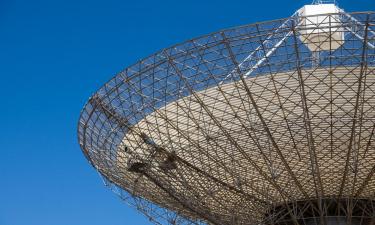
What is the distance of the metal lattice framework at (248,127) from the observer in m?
26.5

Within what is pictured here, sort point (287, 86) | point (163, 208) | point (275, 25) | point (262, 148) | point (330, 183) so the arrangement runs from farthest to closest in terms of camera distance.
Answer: point (163, 208) < point (330, 183) < point (262, 148) < point (287, 86) < point (275, 25)

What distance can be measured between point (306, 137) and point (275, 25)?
21.2 feet

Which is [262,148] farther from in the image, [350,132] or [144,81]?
[144,81]

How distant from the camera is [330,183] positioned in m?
33.8

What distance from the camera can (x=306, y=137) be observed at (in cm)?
2967

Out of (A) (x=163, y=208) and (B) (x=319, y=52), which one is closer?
(B) (x=319, y=52)

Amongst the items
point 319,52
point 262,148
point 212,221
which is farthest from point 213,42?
point 212,221

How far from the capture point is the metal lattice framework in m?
26.5

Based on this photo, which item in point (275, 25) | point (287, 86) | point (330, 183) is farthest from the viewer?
point (330, 183)

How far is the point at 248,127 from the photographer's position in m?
29.5

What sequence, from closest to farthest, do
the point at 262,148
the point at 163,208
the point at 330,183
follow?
the point at 262,148, the point at 330,183, the point at 163,208

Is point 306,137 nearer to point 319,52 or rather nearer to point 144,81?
point 319,52

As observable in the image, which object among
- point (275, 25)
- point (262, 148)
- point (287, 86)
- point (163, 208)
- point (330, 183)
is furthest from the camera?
point (163, 208)

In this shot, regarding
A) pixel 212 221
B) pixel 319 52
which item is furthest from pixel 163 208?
pixel 319 52
